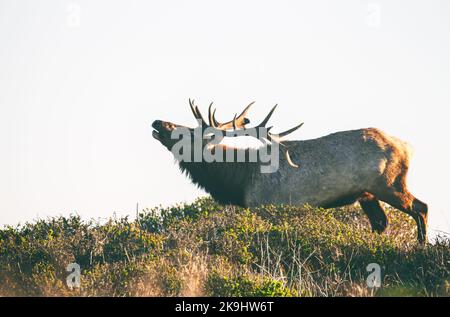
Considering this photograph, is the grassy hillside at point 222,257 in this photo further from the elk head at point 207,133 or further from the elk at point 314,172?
the elk head at point 207,133

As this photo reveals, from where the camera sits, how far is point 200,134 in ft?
45.6

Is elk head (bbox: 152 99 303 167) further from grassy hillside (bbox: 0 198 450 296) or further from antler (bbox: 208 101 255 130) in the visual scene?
grassy hillside (bbox: 0 198 450 296)

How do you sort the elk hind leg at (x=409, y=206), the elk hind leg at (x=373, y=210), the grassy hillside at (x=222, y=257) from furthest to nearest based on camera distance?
the elk hind leg at (x=373, y=210) → the elk hind leg at (x=409, y=206) → the grassy hillside at (x=222, y=257)

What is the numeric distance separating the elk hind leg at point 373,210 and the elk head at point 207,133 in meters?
1.35

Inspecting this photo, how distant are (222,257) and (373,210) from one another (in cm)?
404

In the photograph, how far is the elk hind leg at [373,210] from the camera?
12883 mm

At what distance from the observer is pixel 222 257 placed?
9984 mm

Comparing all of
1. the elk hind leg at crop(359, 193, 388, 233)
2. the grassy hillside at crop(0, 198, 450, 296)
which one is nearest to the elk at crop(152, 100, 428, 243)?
the elk hind leg at crop(359, 193, 388, 233)

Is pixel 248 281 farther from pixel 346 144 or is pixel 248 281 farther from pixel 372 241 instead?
pixel 346 144

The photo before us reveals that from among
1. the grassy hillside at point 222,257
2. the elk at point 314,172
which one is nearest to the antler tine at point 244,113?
the elk at point 314,172

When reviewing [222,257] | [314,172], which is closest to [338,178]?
[314,172]

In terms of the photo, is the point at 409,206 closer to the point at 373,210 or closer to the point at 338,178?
the point at 373,210

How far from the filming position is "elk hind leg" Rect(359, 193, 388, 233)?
12.9m
